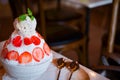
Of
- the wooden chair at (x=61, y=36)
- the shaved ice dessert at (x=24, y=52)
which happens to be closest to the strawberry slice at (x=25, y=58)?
the shaved ice dessert at (x=24, y=52)

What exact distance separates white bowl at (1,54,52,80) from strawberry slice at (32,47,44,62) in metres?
0.02

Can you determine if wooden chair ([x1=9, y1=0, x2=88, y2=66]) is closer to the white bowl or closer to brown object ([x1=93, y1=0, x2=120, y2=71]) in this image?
brown object ([x1=93, y1=0, x2=120, y2=71])

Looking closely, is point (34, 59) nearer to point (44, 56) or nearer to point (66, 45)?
point (44, 56)

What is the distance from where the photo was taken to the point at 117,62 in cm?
107

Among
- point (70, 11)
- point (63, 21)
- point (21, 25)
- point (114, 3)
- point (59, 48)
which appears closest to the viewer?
point (21, 25)

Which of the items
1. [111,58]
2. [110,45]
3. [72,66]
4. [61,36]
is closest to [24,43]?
[72,66]

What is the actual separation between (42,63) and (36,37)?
3.2 inches

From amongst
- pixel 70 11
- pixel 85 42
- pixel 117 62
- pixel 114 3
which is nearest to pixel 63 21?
pixel 70 11

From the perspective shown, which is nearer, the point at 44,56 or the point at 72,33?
the point at 44,56

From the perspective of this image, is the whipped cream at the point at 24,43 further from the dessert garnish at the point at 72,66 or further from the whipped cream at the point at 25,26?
the dessert garnish at the point at 72,66

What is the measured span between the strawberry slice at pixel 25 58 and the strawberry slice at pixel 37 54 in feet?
0.05

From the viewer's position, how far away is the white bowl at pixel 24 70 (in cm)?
63

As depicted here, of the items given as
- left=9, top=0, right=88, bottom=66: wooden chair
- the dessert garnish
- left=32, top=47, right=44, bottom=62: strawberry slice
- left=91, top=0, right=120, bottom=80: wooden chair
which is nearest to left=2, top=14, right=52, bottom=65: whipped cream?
left=32, top=47, right=44, bottom=62: strawberry slice

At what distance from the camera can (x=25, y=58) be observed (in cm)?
63
